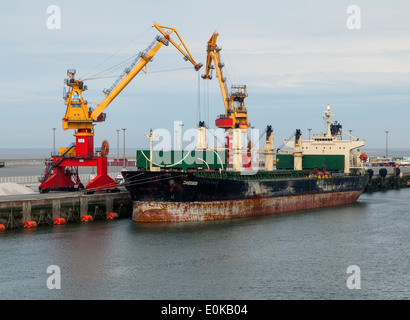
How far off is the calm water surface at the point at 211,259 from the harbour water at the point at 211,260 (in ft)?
0.20

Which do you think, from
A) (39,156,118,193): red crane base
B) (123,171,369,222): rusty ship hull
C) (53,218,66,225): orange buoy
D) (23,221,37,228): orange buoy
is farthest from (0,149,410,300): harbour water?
(39,156,118,193): red crane base

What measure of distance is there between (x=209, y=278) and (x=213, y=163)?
83.3ft

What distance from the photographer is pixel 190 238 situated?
43.9 meters

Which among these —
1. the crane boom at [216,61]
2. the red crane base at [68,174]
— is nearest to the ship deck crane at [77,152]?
the red crane base at [68,174]

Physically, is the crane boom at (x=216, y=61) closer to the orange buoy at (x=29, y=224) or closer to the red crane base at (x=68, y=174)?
the red crane base at (x=68, y=174)

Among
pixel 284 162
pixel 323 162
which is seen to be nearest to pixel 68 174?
pixel 284 162

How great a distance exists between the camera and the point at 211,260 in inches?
1464

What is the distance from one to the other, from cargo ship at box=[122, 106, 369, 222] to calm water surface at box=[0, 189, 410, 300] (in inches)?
89.5

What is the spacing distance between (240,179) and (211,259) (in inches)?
815

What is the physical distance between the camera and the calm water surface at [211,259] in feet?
100

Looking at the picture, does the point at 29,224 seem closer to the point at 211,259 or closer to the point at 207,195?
the point at 207,195

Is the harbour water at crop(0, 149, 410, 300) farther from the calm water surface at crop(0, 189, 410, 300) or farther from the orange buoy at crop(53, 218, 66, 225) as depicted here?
the orange buoy at crop(53, 218, 66, 225)

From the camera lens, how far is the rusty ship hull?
5031 cm
